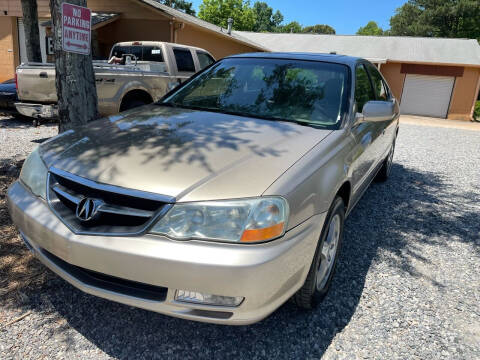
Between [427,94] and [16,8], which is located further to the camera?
[427,94]

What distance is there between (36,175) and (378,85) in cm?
392

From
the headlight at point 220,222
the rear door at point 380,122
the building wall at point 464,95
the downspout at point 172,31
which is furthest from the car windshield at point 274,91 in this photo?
the building wall at point 464,95

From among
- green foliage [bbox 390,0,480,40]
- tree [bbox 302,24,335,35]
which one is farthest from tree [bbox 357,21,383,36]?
green foliage [bbox 390,0,480,40]

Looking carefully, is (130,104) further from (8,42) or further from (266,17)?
(266,17)

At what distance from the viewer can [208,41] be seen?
55.4 feet

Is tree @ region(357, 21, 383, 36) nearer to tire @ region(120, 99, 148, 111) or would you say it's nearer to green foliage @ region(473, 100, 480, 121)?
green foliage @ region(473, 100, 480, 121)

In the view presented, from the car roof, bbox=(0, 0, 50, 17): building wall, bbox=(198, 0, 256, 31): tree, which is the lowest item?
the car roof

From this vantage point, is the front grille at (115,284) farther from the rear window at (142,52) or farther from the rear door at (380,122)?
the rear window at (142,52)

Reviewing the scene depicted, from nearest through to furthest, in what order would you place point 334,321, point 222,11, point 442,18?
1. point 334,321
2. point 442,18
3. point 222,11

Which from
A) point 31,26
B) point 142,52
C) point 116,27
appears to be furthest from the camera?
point 116,27

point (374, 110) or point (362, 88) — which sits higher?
point (362, 88)

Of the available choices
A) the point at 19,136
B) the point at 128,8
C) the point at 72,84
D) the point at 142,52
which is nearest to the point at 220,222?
the point at 72,84

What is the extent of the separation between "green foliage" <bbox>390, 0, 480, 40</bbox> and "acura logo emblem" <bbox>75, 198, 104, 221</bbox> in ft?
141

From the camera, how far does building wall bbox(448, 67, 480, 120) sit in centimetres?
2103
